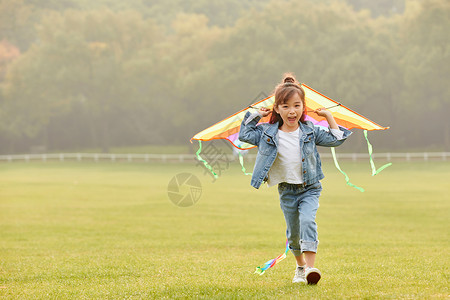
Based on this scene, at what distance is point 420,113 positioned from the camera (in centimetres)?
5744

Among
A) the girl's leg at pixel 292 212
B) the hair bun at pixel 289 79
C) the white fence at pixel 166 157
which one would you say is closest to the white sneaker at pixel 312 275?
the girl's leg at pixel 292 212

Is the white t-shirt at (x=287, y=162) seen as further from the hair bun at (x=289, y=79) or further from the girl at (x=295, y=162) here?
the hair bun at (x=289, y=79)

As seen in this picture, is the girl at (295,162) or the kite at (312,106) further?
the kite at (312,106)

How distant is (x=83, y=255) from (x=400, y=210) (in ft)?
36.3

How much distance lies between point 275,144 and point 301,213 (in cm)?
71

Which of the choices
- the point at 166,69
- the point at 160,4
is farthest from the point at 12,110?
the point at 160,4

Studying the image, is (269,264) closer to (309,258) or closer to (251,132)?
(309,258)

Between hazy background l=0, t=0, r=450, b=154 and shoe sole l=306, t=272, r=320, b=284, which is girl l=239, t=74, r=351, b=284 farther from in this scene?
hazy background l=0, t=0, r=450, b=154

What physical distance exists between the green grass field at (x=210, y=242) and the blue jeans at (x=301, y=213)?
0.41m

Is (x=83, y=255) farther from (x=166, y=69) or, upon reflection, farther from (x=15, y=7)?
(x=15, y=7)

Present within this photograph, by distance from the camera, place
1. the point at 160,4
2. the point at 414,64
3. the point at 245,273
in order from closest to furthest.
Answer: the point at 245,273 < the point at 414,64 < the point at 160,4

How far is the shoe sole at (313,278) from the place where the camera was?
19.7ft

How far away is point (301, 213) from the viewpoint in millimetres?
6102

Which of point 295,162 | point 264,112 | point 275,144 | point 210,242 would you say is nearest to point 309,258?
point 295,162
